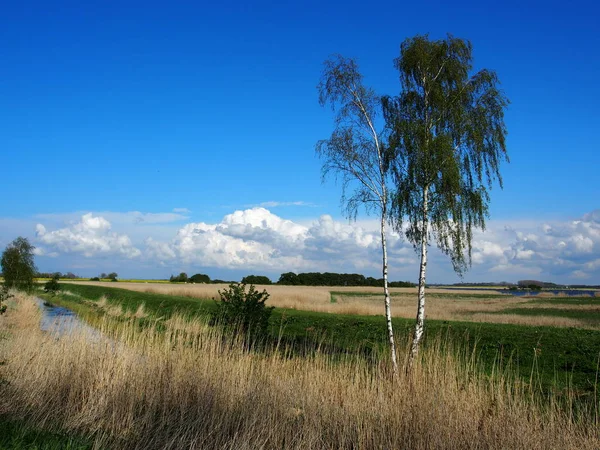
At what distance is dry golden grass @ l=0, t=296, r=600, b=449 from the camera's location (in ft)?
23.5

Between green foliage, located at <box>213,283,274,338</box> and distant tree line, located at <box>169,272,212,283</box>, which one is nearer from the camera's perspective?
green foliage, located at <box>213,283,274,338</box>

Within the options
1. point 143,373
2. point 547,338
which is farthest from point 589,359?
point 143,373

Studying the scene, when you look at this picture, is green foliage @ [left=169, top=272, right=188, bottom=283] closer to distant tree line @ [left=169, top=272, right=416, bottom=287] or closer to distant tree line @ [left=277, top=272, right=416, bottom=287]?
distant tree line @ [left=169, top=272, right=416, bottom=287]

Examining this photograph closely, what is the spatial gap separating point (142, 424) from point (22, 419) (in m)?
2.44

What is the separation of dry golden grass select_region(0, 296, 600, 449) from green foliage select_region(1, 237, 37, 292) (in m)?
43.3

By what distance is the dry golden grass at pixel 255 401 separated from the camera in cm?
717

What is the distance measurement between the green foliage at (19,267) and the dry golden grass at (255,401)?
43.3 metres

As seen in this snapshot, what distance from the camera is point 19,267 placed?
50.3 meters

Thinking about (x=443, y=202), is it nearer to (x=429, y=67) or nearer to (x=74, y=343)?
(x=429, y=67)

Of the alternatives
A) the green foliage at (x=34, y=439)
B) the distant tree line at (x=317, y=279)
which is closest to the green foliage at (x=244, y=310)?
the green foliage at (x=34, y=439)

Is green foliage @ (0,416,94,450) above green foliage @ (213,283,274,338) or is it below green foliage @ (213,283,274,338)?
below

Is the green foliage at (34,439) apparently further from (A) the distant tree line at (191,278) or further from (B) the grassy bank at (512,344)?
(A) the distant tree line at (191,278)

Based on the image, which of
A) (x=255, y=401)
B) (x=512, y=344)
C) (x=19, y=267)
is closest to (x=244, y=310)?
(x=255, y=401)

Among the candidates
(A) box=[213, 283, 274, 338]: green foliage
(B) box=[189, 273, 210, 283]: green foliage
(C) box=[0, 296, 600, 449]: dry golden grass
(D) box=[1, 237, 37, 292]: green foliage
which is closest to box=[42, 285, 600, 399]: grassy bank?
(A) box=[213, 283, 274, 338]: green foliage
